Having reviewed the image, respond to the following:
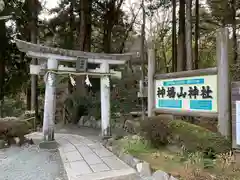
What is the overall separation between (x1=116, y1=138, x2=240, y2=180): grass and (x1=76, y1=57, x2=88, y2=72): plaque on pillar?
10.3 ft

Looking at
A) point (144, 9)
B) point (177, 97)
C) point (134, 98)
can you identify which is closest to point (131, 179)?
point (177, 97)

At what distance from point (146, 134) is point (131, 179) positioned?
1.31 meters

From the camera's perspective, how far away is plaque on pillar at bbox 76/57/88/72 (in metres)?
7.41

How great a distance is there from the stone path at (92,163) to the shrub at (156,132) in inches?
31.1

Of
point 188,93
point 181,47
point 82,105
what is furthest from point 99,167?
point 181,47

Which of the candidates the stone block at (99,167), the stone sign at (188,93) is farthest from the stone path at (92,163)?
the stone sign at (188,93)

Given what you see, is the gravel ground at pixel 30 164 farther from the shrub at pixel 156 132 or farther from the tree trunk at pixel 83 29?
the tree trunk at pixel 83 29

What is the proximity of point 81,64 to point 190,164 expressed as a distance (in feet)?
15.0

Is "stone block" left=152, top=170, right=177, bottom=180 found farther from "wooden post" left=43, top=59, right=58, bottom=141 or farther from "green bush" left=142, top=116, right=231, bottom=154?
"wooden post" left=43, top=59, right=58, bottom=141

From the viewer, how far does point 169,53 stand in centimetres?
2264

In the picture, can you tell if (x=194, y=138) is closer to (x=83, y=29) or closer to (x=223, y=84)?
(x=223, y=84)

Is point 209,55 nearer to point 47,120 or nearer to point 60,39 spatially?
point 60,39

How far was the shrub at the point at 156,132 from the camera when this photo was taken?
5.06m

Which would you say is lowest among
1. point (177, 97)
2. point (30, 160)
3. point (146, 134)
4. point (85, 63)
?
point (30, 160)
